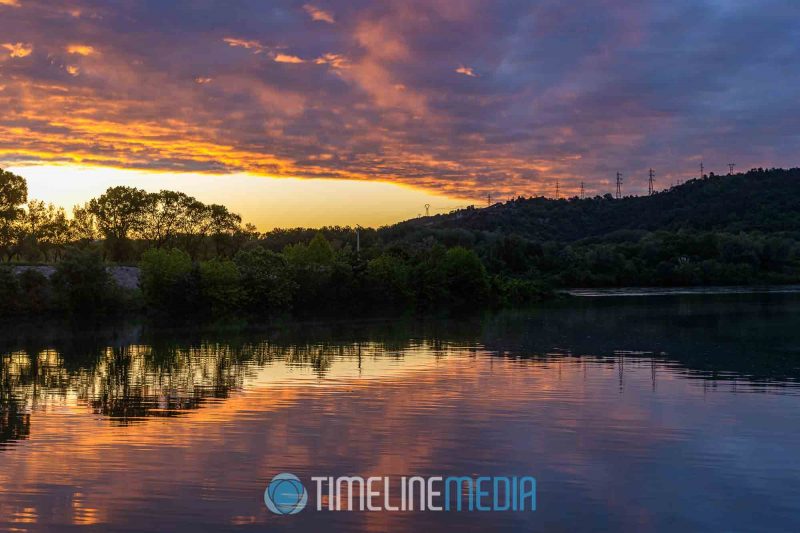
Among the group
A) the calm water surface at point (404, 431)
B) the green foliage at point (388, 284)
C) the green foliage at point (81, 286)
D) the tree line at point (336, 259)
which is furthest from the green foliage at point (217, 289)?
the calm water surface at point (404, 431)

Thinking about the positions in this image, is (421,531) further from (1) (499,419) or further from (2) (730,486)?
(1) (499,419)

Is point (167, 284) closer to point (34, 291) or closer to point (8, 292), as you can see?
point (34, 291)

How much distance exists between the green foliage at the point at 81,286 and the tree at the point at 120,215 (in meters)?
26.6

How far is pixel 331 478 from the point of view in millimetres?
14625

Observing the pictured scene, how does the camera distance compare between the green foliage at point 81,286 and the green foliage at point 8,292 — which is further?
the green foliage at point 81,286

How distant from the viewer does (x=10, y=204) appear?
76.6m

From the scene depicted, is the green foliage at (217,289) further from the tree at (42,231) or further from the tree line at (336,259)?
the tree at (42,231)

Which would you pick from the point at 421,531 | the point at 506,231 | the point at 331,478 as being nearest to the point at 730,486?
the point at 421,531

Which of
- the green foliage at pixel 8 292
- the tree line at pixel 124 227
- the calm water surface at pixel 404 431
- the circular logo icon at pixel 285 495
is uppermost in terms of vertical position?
the tree line at pixel 124 227

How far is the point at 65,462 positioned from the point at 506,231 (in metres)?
149

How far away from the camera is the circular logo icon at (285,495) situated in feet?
43.0

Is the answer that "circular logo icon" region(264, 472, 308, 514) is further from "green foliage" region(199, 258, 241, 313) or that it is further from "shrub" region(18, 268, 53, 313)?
"green foliage" region(199, 258, 241, 313)

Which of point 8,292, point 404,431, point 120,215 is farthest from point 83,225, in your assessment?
point 404,431

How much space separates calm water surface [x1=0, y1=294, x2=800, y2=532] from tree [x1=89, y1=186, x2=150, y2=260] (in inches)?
2153
